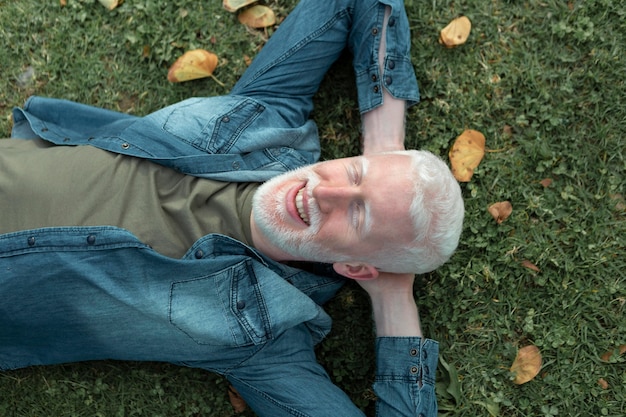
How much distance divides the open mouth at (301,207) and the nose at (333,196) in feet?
0.38

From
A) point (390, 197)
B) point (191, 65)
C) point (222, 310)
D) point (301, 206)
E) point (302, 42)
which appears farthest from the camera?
point (191, 65)

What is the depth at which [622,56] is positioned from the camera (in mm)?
3260

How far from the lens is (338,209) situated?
2.52 m

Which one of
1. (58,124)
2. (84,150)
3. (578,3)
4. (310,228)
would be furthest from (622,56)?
(58,124)

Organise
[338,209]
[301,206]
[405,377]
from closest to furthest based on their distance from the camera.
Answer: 1. [338,209]
2. [301,206]
3. [405,377]

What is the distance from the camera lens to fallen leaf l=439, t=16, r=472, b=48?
3.30m

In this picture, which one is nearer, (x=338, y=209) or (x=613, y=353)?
(x=338, y=209)

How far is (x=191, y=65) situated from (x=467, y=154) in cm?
174

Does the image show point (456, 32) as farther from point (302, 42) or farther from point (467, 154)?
point (302, 42)

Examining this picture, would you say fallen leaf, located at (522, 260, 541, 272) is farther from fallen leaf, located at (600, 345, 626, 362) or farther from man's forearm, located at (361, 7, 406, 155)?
man's forearm, located at (361, 7, 406, 155)

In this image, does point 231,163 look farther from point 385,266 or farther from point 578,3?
point 578,3

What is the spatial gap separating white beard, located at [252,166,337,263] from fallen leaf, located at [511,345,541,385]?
1.32 m

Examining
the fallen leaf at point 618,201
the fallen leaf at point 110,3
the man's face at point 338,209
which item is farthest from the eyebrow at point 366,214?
the fallen leaf at point 110,3

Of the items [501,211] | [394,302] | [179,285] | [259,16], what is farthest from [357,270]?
[259,16]
